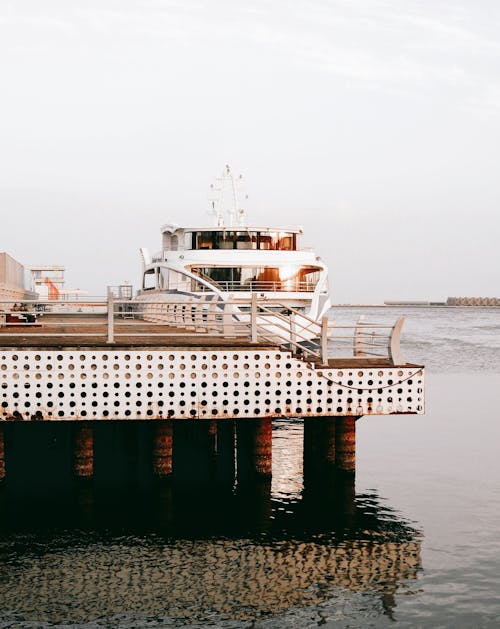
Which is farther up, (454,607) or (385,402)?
(385,402)

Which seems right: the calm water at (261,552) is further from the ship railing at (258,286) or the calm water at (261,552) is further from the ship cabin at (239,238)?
the ship cabin at (239,238)

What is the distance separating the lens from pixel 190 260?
125 ft

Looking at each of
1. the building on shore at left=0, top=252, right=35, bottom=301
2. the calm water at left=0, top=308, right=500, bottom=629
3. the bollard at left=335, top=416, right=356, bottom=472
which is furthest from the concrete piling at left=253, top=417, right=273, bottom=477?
the building on shore at left=0, top=252, right=35, bottom=301

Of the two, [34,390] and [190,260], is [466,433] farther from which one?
[34,390]

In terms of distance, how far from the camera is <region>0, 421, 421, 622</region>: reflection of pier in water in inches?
514

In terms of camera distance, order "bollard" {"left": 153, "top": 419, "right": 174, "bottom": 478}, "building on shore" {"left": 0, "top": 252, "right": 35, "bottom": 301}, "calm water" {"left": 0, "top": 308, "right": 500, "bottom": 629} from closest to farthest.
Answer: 1. "calm water" {"left": 0, "top": 308, "right": 500, "bottom": 629}
2. "bollard" {"left": 153, "top": 419, "right": 174, "bottom": 478}
3. "building on shore" {"left": 0, "top": 252, "right": 35, "bottom": 301}

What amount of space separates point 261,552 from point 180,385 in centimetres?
336

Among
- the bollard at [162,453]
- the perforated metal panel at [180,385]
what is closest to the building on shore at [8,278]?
the bollard at [162,453]

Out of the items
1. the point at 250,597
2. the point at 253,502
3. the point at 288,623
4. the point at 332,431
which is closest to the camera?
the point at 288,623

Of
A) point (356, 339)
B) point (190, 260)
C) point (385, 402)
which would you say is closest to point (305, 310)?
point (190, 260)

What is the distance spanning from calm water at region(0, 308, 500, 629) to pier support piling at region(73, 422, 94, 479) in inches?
17.8

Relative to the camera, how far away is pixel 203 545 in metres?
15.5

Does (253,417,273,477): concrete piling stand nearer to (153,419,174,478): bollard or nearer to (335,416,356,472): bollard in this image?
(335,416,356,472): bollard

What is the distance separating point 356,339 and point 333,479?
3186mm
